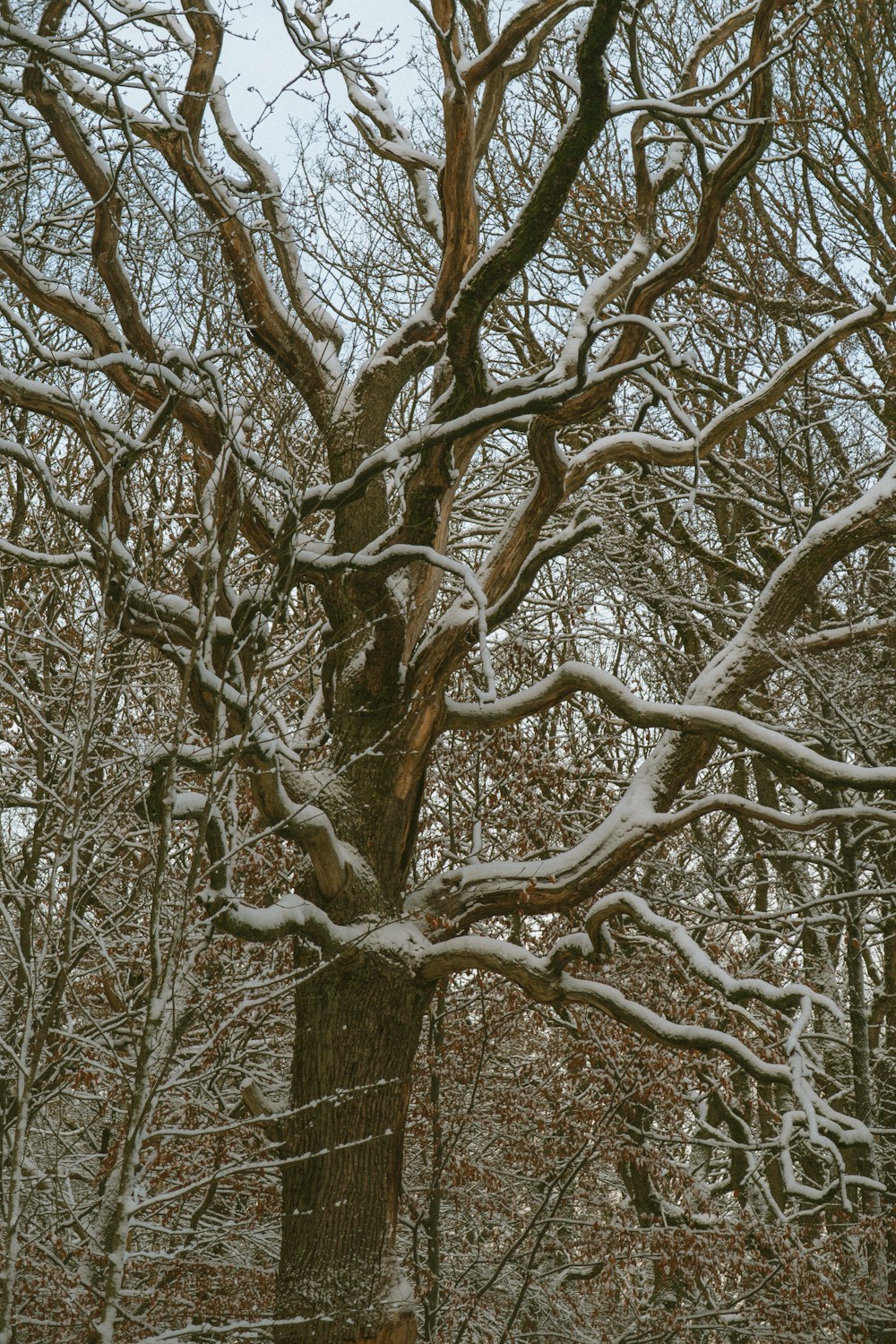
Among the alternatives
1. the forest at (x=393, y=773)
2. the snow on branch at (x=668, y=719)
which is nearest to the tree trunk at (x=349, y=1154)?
the forest at (x=393, y=773)

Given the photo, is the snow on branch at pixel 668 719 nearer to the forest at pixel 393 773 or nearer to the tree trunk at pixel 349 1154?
the forest at pixel 393 773

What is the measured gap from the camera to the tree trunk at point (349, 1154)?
532 centimetres

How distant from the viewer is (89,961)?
7340 millimetres

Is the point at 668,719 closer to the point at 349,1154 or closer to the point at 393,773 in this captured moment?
the point at 393,773

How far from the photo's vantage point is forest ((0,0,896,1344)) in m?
5.07

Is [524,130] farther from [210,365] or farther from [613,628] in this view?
[210,365]

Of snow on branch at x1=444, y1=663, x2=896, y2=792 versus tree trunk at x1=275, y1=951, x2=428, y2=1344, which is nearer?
tree trunk at x1=275, y1=951, x2=428, y2=1344

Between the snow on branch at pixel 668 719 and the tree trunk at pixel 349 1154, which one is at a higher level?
the snow on branch at pixel 668 719

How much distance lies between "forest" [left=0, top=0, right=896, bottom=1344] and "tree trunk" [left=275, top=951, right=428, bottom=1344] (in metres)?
0.02

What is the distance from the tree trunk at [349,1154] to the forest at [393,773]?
0.02 m

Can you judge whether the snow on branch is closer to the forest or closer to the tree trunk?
the forest

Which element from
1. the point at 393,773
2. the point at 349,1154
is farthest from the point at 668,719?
the point at 349,1154

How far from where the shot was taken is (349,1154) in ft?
18.3

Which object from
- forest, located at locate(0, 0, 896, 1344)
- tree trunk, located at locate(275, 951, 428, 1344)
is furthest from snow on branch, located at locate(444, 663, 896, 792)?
tree trunk, located at locate(275, 951, 428, 1344)
